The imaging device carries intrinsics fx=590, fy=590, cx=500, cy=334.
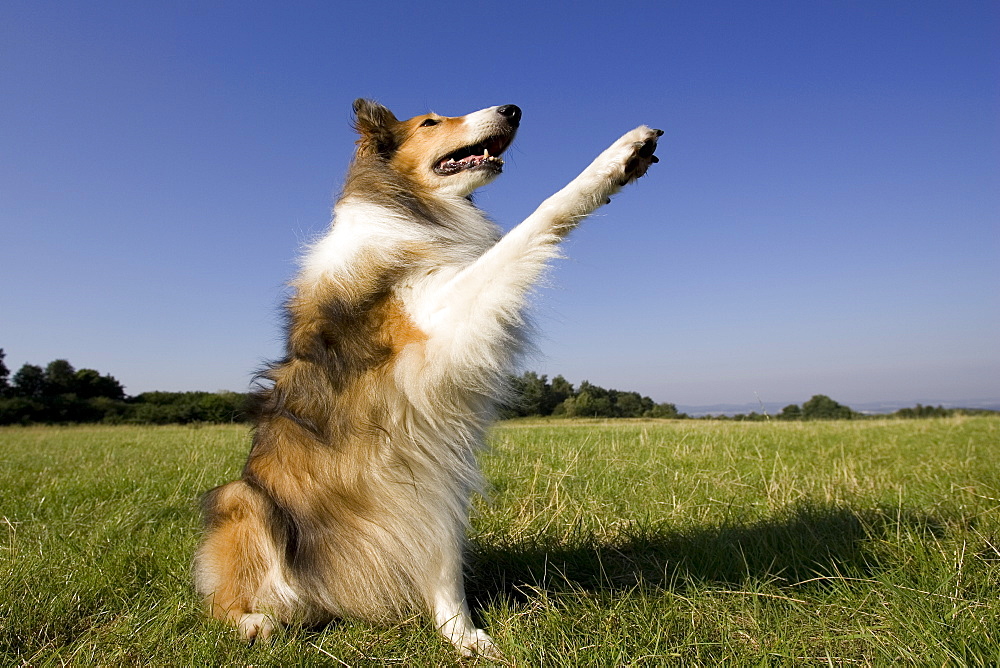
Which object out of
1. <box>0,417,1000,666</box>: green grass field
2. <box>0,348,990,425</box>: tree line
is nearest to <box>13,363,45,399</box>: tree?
<box>0,348,990,425</box>: tree line

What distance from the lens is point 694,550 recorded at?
11.4ft

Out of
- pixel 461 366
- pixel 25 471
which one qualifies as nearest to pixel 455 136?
pixel 461 366

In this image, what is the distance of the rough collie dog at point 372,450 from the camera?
2611 millimetres

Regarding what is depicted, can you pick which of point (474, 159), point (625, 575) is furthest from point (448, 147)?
point (625, 575)

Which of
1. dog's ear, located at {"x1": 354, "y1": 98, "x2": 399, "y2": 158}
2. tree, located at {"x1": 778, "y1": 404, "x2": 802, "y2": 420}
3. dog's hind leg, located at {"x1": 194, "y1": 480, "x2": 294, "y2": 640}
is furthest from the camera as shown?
tree, located at {"x1": 778, "y1": 404, "x2": 802, "y2": 420}

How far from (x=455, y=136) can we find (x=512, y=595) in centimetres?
262

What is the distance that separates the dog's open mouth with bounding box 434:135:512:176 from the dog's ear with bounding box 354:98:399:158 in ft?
1.26

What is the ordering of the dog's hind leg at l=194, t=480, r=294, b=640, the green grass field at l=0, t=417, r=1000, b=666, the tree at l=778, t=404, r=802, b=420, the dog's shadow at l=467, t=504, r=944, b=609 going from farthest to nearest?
the tree at l=778, t=404, r=802, b=420 → the dog's shadow at l=467, t=504, r=944, b=609 → the dog's hind leg at l=194, t=480, r=294, b=640 → the green grass field at l=0, t=417, r=1000, b=666

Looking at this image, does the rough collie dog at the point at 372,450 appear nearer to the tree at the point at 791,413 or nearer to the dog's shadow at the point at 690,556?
the dog's shadow at the point at 690,556

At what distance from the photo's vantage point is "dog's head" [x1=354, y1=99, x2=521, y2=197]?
3.46m

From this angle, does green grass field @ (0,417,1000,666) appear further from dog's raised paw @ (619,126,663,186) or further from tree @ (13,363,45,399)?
tree @ (13,363,45,399)

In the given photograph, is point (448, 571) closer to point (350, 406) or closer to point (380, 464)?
point (380, 464)

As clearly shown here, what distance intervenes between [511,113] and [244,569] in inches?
111

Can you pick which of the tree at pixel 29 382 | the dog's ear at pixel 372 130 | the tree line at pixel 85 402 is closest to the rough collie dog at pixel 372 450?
the dog's ear at pixel 372 130
